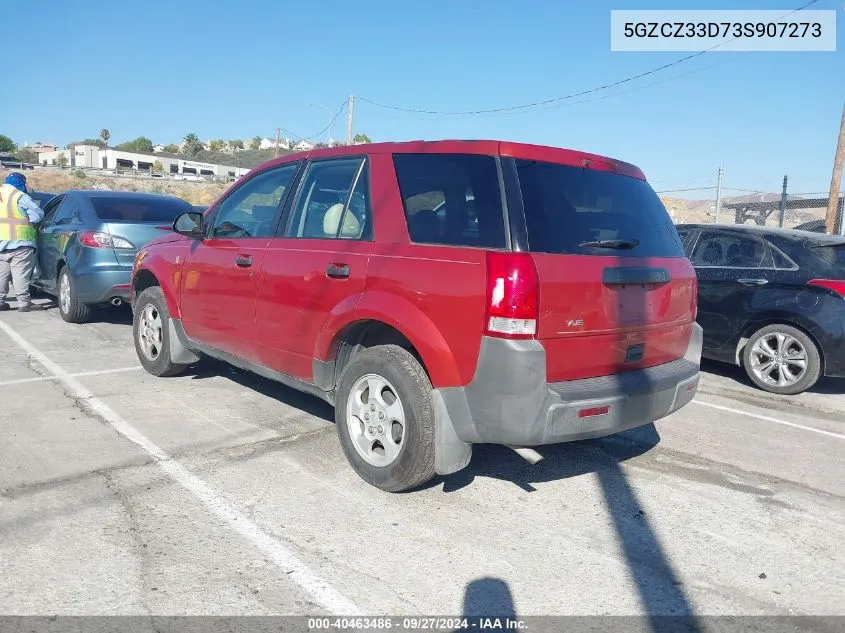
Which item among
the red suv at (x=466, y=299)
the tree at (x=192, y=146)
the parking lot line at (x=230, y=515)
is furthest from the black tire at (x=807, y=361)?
the tree at (x=192, y=146)

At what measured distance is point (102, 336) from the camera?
8.02m

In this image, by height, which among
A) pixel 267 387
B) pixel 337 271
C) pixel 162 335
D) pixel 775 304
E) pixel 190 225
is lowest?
pixel 267 387

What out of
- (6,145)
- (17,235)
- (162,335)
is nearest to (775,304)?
(162,335)

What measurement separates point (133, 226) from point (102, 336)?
52.5 inches

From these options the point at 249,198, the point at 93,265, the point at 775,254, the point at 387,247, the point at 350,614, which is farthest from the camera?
the point at 93,265

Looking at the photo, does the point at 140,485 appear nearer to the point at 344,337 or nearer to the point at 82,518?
the point at 82,518

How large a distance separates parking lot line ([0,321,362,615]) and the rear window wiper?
2007 millimetres

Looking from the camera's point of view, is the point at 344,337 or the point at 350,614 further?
the point at 344,337

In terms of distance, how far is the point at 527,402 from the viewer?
318 cm

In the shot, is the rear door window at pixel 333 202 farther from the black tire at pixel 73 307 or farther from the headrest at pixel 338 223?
the black tire at pixel 73 307

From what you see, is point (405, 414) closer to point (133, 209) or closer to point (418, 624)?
point (418, 624)

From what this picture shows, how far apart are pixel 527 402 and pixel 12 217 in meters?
8.48

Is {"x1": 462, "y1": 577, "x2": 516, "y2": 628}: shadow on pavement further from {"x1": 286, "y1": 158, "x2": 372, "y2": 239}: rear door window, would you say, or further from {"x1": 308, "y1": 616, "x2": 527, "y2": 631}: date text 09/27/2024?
{"x1": 286, "y1": 158, "x2": 372, "y2": 239}: rear door window

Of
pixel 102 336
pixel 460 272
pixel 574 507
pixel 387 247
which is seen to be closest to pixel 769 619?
pixel 574 507
